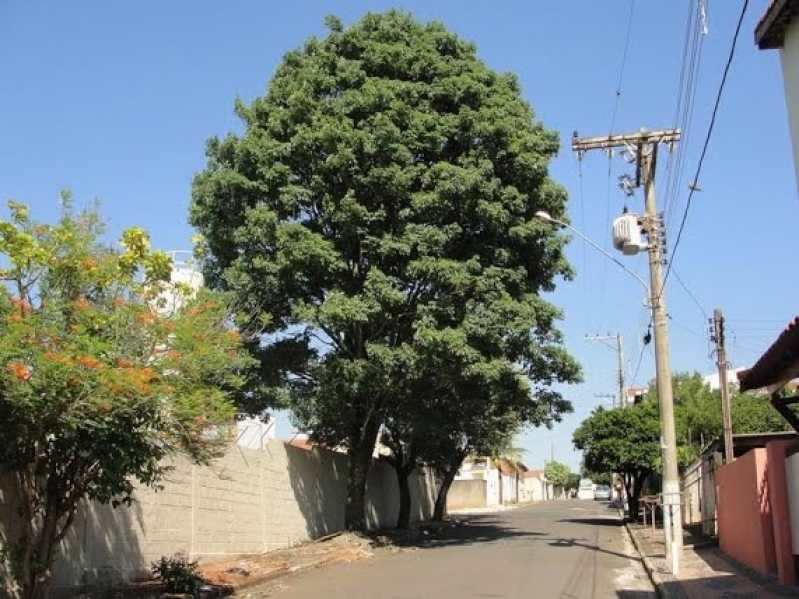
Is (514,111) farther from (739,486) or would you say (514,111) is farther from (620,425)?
(620,425)

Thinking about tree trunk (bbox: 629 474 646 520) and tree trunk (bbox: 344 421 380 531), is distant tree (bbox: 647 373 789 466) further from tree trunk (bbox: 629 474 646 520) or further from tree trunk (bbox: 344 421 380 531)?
tree trunk (bbox: 344 421 380 531)

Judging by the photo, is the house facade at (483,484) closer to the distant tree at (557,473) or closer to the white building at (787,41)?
the distant tree at (557,473)

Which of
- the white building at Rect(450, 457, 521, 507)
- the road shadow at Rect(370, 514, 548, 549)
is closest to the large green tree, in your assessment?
the road shadow at Rect(370, 514, 548, 549)

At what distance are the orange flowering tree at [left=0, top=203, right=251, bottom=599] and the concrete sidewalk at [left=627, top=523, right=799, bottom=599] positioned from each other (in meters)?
7.95

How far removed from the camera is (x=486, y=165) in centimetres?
2098

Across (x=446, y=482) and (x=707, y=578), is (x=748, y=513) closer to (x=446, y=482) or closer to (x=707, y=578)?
(x=707, y=578)

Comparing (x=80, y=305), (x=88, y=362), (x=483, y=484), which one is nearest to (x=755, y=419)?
(x=483, y=484)

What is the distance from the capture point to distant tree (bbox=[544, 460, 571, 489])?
145 metres

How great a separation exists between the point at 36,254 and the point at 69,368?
1.89 metres

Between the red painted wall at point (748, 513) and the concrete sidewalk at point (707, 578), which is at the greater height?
the red painted wall at point (748, 513)

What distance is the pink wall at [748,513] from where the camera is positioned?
1427cm

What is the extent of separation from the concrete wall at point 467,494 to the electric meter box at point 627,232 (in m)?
57.8

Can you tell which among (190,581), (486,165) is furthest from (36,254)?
(486,165)

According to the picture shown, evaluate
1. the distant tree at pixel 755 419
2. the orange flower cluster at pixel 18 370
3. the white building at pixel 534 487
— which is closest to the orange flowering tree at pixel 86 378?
the orange flower cluster at pixel 18 370
